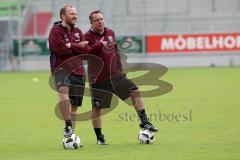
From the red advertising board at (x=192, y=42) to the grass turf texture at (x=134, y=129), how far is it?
15929 millimetres

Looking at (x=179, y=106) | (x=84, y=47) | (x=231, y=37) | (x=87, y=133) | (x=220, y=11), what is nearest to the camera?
(x=84, y=47)

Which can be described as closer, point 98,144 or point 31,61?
point 98,144

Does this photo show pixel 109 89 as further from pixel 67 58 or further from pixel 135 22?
pixel 135 22

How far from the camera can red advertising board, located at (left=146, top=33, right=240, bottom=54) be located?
Result: 131 feet

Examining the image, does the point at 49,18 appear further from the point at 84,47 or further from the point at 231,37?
the point at 84,47

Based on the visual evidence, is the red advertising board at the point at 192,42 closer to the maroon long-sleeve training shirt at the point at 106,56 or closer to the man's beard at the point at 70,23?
the maroon long-sleeve training shirt at the point at 106,56

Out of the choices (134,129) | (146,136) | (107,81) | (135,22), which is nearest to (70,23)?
(107,81)

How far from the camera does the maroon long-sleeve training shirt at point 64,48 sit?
1084 centimetres

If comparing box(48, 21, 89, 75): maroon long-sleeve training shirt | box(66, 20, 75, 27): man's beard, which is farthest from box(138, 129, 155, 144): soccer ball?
box(66, 20, 75, 27): man's beard

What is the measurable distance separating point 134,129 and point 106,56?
247 cm

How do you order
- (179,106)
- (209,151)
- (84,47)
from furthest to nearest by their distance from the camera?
(179,106) → (84,47) → (209,151)

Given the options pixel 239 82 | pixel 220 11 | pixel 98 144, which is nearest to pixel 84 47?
pixel 98 144

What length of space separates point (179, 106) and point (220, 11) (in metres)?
25.6

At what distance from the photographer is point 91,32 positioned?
37.6ft
